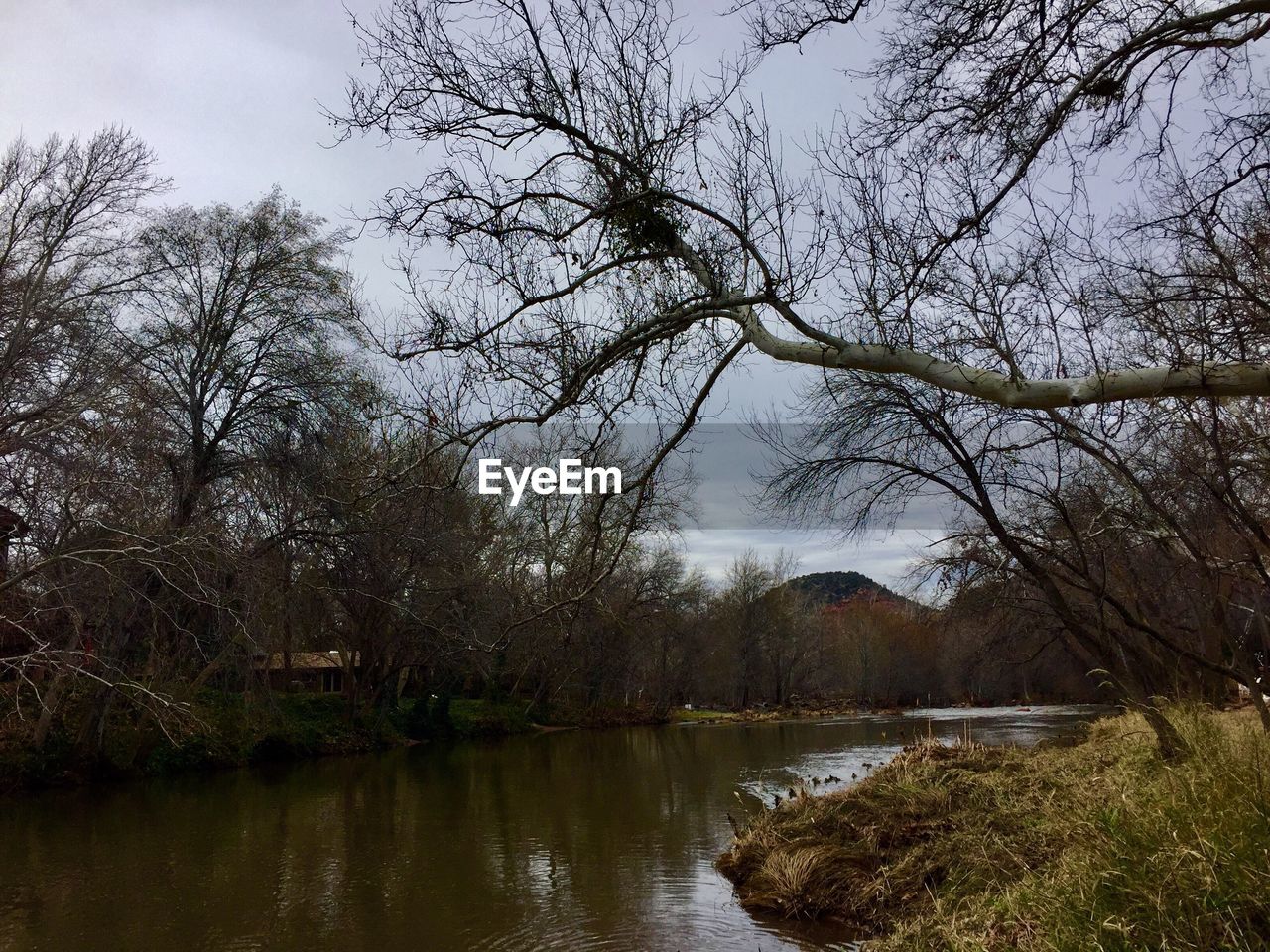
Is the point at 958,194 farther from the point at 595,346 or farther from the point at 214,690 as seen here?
the point at 214,690

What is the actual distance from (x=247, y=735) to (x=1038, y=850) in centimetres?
1949

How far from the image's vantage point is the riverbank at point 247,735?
17.2 m

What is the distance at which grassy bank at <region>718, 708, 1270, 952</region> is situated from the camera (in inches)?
149

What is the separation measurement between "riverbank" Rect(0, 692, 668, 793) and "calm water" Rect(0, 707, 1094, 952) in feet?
3.03

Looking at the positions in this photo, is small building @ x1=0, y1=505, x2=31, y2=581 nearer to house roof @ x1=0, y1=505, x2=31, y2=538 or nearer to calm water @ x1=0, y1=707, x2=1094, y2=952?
house roof @ x1=0, y1=505, x2=31, y2=538

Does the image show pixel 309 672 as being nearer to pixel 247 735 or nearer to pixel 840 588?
pixel 247 735

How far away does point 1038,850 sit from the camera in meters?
6.76

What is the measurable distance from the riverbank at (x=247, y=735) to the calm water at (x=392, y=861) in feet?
3.03

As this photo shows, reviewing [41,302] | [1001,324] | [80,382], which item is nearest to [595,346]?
[1001,324]

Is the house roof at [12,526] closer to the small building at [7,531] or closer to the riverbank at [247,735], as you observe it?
the small building at [7,531]

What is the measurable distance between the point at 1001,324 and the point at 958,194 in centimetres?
98

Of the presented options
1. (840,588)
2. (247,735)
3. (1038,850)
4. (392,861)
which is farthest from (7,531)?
(840,588)

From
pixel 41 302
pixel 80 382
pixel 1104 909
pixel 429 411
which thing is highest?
pixel 41 302

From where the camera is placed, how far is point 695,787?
1748 cm
